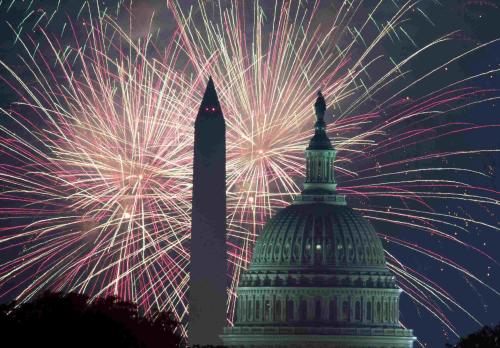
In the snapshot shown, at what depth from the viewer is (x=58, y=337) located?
13825 centimetres

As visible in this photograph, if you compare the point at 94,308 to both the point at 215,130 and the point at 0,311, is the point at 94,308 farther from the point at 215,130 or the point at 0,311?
the point at 215,130

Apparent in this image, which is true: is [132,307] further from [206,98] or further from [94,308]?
[206,98]

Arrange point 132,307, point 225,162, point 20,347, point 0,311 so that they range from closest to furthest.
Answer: point 20,347 < point 0,311 < point 132,307 < point 225,162

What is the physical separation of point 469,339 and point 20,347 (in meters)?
49.7

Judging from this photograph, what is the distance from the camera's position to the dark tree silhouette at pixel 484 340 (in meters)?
176

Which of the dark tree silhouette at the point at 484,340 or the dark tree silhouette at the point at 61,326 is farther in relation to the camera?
the dark tree silhouette at the point at 484,340

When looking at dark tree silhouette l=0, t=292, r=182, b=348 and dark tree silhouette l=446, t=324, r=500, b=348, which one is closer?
dark tree silhouette l=0, t=292, r=182, b=348

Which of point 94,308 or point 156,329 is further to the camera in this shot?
point 156,329

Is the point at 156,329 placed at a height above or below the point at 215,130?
below

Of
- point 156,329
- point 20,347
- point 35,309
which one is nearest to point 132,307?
point 156,329

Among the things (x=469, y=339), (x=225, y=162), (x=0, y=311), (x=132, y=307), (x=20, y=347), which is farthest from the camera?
(x=225, y=162)

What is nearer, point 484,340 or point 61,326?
point 61,326

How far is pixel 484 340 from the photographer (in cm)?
17712

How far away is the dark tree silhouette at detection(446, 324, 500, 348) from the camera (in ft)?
576
